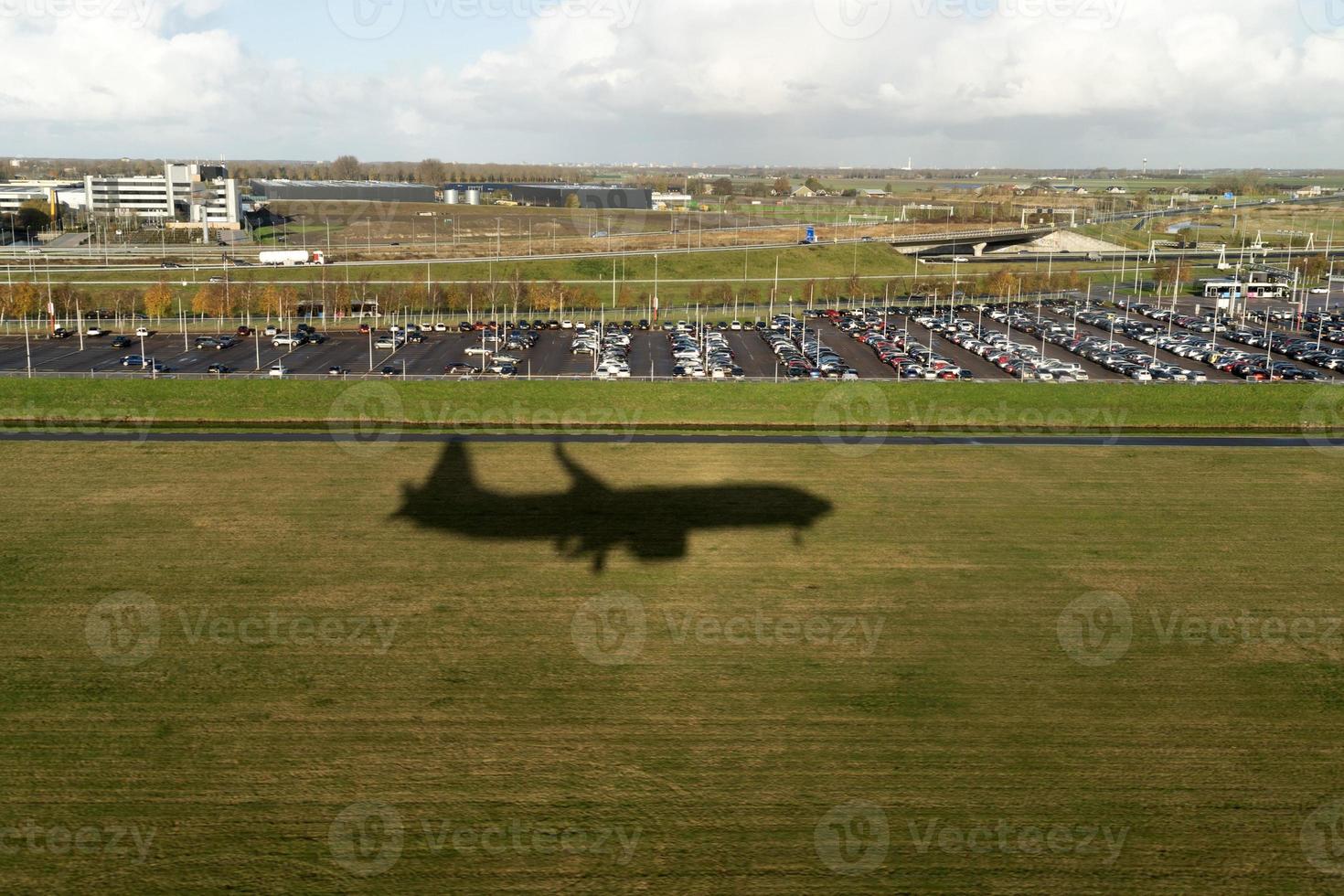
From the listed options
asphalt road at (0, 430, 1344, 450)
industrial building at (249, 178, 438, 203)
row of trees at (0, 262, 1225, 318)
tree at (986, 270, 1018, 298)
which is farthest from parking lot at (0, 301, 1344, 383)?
industrial building at (249, 178, 438, 203)

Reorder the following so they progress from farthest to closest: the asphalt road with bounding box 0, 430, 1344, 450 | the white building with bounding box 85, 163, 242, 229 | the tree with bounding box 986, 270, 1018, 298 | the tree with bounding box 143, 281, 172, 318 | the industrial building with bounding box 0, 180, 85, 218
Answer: the industrial building with bounding box 0, 180, 85, 218, the white building with bounding box 85, 163, 242, 229, the tree with bounding box 986, 270, 1018, 298, the tree with bounding box 143, 281, 172, 318, the asphalt road with bounding box 0, 430, 1344, 450

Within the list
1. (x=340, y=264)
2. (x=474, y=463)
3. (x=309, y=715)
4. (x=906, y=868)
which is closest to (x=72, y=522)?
(x=474, y=463)

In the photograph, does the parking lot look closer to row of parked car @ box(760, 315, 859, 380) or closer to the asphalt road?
row of parked car @ box(760, 315, 859, 380)

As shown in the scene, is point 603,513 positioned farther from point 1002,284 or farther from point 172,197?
point 172,197

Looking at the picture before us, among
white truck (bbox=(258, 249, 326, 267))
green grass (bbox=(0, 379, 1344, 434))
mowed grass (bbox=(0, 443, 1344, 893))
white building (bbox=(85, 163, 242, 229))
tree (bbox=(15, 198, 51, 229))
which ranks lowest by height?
mowed grass (bbox=(0, 443, 1344, 893))

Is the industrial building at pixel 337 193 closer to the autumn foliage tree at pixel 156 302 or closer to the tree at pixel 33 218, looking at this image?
the tree at pixel 33 218

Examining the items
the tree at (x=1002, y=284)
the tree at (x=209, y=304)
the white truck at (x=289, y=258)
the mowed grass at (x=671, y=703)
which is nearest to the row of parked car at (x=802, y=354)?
the mowed grass at (x=671, y=703)
